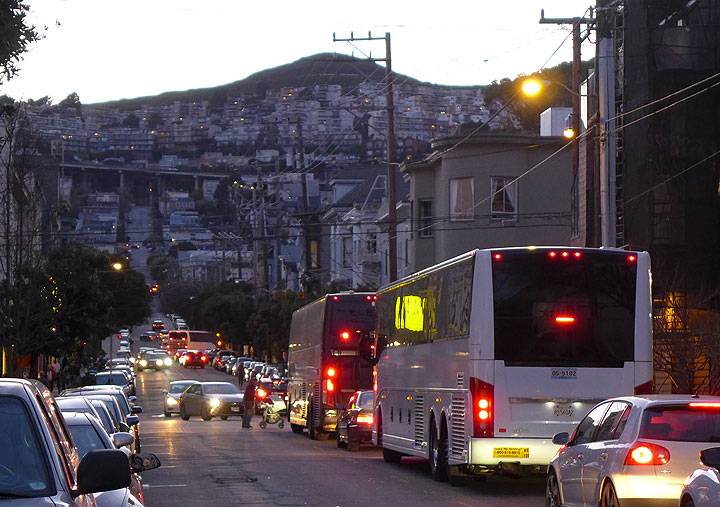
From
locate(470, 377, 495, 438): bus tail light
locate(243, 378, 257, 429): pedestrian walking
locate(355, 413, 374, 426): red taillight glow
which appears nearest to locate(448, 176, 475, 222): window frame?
locate(243, 378, 257, 429): pedestrian walking

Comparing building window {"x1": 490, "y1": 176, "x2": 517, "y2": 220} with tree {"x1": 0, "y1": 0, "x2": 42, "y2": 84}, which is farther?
building window {"x1": 490, "y1": 176, "x2": 517, "y2": 220}

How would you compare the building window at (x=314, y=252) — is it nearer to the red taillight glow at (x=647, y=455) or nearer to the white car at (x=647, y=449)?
the white car at (x=647, y=449)

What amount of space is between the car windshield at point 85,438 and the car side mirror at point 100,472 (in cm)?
699

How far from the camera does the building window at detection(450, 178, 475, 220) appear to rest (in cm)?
5919

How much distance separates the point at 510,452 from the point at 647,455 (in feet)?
24.3

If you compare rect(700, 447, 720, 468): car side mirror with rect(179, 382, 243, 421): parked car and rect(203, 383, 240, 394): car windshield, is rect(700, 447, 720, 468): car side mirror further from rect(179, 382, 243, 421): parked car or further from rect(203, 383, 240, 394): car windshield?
rect(203, 383, 240, 394): car windshield

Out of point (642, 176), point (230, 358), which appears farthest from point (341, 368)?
point (230, 358)

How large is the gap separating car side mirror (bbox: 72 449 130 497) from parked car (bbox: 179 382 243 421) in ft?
155

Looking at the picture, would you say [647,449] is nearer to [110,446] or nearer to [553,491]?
[553,491]

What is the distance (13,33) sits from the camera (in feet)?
60.1

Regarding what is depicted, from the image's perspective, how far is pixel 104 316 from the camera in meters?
57.8

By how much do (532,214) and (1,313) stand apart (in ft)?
82.9

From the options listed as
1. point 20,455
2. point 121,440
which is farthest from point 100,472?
point 121,440

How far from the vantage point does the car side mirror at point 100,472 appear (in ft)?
25.0
